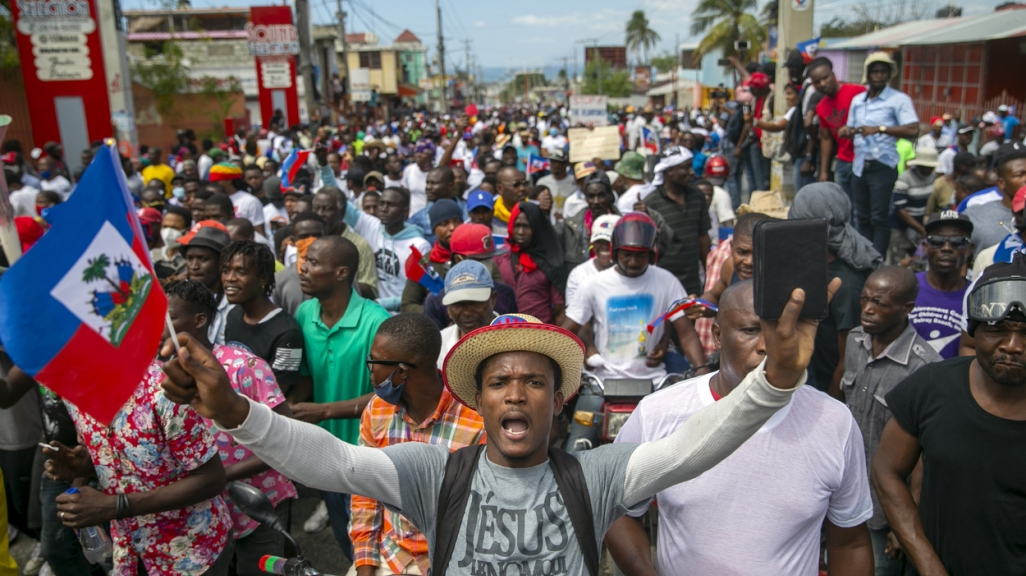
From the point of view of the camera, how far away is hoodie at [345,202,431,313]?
20.6ft

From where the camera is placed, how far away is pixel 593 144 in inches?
411

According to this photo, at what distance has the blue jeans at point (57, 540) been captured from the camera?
3711mm

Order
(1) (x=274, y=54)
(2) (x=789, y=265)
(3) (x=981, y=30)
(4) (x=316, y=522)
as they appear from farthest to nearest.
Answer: (1) (x=274, y=54) < (3) (x=981, y=30) < (4) (x=316, y=522) < (2) (x=789, y=265)

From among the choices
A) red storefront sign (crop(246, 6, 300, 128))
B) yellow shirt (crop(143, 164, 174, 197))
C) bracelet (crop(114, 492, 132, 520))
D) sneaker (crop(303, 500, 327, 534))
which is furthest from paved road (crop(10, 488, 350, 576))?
red storefront sign (crop(246, 6, 300, 128))

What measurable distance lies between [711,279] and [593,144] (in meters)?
5.38

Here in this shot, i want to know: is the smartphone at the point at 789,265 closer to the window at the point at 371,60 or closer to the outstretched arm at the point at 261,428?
the outstretched arm at the point at 261,428

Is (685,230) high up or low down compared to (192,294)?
down

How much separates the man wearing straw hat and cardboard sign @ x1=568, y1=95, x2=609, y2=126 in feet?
42.5

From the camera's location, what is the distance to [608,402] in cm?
415

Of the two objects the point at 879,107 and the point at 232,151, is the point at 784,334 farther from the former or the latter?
the point at 232,151

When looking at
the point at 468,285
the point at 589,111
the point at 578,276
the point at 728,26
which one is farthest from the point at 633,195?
the point at 728,26

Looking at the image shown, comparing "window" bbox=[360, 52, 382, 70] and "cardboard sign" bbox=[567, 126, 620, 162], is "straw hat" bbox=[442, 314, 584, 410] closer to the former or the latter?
A: "cardboard sign" bbox=[567, 126, 620, 162]

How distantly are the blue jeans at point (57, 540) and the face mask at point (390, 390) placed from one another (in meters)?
1.83

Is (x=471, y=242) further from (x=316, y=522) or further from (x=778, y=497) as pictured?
(x=778, y=497)
